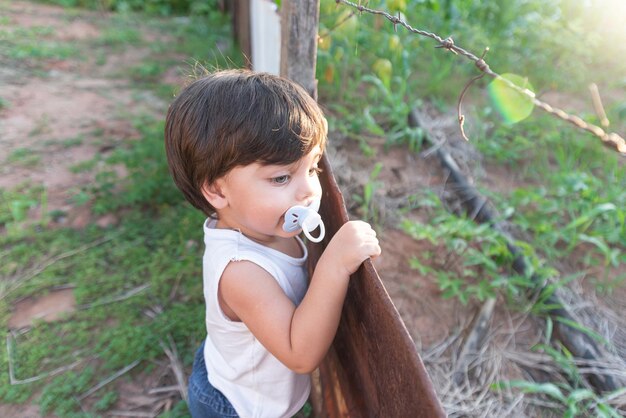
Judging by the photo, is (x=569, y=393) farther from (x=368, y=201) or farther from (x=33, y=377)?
(x=33, y=377)

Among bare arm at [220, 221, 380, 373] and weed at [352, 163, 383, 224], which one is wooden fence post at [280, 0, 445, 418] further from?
weed at [352, 163, 383, 224]

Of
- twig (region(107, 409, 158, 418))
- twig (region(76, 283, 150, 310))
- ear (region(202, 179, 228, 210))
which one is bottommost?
twig (region(107, 409, 158, 418))

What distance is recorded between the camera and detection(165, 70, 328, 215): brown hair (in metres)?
1.06

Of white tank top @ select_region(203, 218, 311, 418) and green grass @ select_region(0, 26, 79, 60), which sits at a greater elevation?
white tank top @ select_region(203, 218, 311, 418)

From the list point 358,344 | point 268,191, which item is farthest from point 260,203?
point 358,344

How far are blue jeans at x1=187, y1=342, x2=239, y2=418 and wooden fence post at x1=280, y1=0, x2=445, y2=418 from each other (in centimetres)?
31

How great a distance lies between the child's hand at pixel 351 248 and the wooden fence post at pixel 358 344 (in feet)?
0.10

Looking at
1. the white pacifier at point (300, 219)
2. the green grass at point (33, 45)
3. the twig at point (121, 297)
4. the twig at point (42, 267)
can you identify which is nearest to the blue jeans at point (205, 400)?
the white pacifier at point (300, 219)

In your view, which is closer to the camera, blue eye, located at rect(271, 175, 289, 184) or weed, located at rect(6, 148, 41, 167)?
blue eye, located at rect(271, 175, 289, 184)

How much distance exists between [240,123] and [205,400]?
2.79 feet

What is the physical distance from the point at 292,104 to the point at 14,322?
175 centimetres

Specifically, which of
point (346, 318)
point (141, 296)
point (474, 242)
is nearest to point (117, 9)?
point (141, 296)

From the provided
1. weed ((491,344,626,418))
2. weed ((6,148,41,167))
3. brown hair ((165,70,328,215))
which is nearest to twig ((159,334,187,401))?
brown hair ((165,70,328,215))

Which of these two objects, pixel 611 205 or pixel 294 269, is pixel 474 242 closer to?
pixel 611 205
